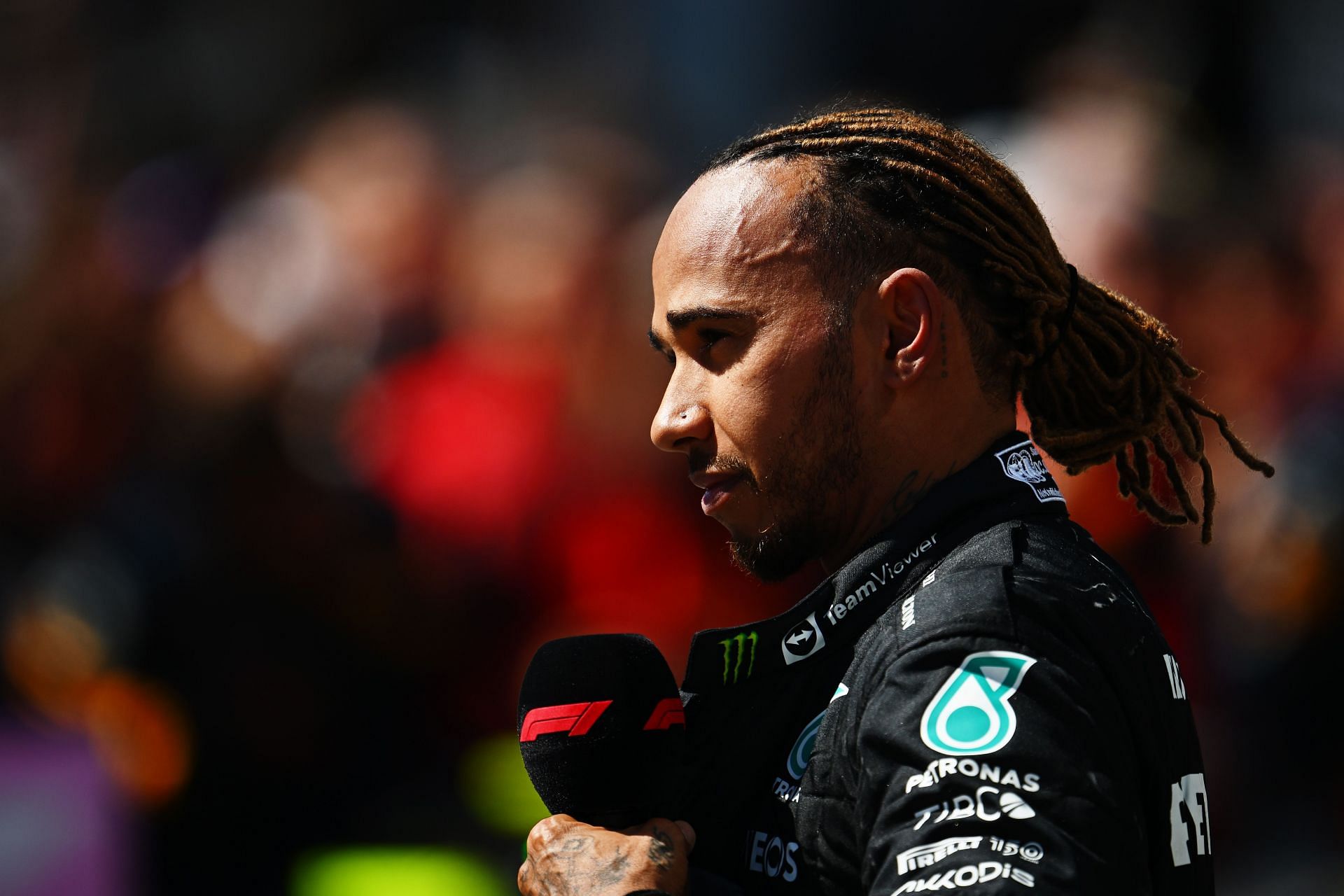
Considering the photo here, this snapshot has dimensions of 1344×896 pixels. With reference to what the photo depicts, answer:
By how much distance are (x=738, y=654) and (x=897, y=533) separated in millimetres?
254

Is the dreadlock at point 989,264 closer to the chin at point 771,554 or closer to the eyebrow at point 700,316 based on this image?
the eyebrow at point 700,316

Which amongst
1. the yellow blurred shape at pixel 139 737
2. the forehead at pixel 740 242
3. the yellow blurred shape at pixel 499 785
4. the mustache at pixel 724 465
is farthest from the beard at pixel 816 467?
the yellow blurred shape at pixel 139 737

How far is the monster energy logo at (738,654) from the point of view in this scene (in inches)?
67.6

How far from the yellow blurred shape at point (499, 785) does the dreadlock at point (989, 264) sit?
2.72 m

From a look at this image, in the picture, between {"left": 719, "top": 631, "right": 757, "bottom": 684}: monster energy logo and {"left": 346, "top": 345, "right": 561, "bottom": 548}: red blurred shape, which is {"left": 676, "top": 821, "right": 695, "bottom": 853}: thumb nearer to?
{"left": 719, "top": 631, "right": 757, "bottom": 684}: monster energy logo

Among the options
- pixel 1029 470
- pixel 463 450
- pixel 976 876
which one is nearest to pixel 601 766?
pixel 976 876

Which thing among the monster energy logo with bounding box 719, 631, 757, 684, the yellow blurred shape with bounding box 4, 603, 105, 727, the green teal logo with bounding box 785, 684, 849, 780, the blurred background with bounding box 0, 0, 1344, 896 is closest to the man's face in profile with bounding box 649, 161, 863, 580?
the monster energy logo with bounding box 719, 631, 757, 684

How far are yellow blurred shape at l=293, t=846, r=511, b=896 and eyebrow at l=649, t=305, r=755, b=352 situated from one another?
120 inches

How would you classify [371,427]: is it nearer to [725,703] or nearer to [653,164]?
[653,164]

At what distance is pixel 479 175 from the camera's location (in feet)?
15.9

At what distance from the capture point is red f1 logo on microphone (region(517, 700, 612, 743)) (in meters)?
1.56

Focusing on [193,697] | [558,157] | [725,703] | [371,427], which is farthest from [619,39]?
[725,703]

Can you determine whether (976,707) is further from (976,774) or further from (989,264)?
(989,264)

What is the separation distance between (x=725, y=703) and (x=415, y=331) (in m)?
2.99
